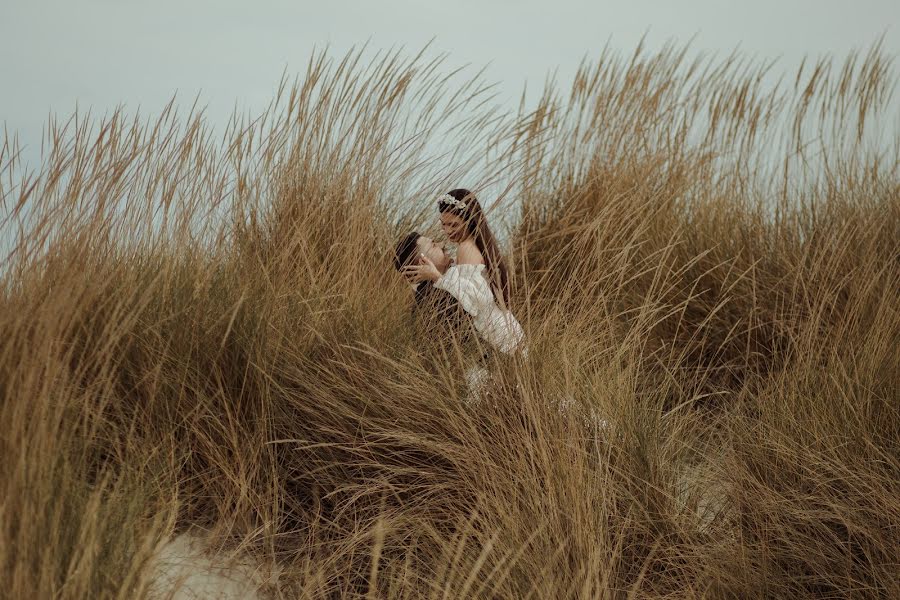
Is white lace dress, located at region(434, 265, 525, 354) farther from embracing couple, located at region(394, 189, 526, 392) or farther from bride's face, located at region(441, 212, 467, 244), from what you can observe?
bride's face, located at region(441, 212, 467, 244)

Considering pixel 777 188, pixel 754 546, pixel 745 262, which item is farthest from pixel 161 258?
pixel 777 188

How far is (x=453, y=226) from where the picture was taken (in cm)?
296

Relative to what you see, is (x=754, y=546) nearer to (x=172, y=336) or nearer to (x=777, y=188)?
(x=172, y=336)

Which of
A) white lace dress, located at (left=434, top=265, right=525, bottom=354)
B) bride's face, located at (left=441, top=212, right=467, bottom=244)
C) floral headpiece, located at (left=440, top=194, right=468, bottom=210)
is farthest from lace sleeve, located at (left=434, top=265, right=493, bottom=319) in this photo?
floral headpiece, located at (left=440, top=194, right=468, bottom=210)

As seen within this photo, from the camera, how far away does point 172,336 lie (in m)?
2.04

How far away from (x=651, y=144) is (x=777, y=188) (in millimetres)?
561

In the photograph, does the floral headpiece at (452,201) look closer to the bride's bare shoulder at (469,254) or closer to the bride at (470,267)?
the bride at (470,267)

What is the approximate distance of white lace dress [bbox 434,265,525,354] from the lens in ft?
7.25

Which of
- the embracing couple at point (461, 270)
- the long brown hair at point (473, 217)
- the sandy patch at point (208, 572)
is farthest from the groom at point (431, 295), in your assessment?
the sandy patch at point (208, 572)

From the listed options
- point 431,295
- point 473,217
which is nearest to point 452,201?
point 473,217

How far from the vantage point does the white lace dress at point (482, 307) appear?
7.25 feet

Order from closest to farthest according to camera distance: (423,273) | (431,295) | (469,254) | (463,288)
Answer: (431,295), (463,288), (423,273), (469,254)

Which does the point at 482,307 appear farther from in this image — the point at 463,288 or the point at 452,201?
the point at 452,201

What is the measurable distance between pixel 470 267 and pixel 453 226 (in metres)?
0.16
